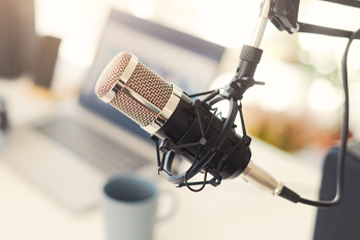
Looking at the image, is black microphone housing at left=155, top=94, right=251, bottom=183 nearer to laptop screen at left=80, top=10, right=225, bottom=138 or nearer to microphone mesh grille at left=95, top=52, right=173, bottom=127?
microphone mesh grille at left=95, top=52, right=173, bottom=127

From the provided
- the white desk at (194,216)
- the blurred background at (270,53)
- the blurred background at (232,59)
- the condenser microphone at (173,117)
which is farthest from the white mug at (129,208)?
the blurred background at (270,53)

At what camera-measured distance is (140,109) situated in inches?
9.0

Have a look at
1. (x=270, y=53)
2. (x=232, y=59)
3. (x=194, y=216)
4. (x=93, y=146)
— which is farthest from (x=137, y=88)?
(x=270, y=53)

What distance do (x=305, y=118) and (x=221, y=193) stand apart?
3.42ft

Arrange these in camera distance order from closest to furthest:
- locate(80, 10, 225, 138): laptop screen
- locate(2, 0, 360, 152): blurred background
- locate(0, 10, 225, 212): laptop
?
locate(0, 10, 225, 212): laptop, locate(80, 10, 225, 138): laptop screen, locate(2, 0, 360, 152): blurred background

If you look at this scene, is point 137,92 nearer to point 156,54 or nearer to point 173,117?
point 173,117

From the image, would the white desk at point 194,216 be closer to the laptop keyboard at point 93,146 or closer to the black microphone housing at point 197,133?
Result: the laptop keyboard at point 93,146

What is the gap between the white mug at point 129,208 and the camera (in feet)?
1.32

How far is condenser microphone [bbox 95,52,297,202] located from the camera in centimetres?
22

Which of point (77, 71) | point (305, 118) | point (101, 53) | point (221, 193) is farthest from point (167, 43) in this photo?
point (305, 118)

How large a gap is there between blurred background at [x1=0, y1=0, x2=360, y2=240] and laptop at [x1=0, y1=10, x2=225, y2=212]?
0.10m

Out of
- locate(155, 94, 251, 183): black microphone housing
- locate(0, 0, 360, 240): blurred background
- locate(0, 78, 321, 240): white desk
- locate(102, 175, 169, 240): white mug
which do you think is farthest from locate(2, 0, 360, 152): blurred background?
locate(155, 94, 251, 183): black microphone housing

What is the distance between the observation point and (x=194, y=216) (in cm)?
55

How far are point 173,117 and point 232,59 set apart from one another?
2.99ft
